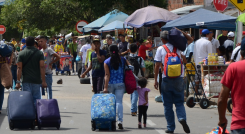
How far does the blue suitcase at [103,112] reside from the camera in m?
8.67

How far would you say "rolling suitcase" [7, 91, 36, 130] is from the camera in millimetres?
8633

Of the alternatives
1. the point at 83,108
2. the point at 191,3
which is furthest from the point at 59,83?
the point at 191,3

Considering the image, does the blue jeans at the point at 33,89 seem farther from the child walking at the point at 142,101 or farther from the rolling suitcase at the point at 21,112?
the child walking at the point at 142,101

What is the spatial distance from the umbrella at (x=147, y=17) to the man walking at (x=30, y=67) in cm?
931

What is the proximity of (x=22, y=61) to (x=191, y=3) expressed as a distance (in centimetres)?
2743

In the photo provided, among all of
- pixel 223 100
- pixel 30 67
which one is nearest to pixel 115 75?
pixel 30 67

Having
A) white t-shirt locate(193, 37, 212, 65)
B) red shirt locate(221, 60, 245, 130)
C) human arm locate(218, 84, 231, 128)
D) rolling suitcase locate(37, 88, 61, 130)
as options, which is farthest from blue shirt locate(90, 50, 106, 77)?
red shirt locate(221, 60, 245, 130)

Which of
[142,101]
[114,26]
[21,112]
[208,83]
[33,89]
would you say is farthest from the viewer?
[114,26]

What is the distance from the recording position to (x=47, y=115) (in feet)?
28.8

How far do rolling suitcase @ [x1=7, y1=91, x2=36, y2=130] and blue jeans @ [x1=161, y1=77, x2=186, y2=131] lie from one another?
2423 millimetres

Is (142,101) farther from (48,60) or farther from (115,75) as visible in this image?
(48,60)

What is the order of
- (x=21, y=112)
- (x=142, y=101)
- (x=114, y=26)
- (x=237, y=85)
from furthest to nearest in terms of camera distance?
(x=114, y=26), (x=142, y=101), (x=21, y=112), (x=237, y=85)

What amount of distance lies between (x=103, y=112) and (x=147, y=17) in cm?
1061

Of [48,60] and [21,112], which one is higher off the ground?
[48,60]
